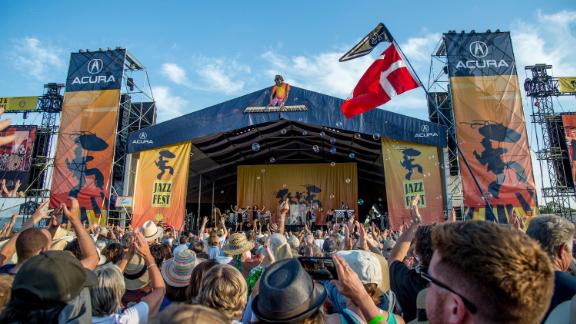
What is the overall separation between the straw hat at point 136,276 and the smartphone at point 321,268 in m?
1.85

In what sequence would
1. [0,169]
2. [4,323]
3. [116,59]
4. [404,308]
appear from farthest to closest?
1. [0,169]
2. [116,59]
3. [404,308]
4. [4,323]

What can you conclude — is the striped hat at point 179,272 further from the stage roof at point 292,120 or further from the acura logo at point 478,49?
the acura logo at point 478,49

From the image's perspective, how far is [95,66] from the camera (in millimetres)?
16734

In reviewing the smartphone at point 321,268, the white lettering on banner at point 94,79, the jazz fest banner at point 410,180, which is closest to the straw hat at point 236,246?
the smartphone at point 321,268

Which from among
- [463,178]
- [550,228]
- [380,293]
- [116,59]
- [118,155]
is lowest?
[380,293]

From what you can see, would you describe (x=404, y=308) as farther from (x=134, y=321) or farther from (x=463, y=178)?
(x=463, y=178)

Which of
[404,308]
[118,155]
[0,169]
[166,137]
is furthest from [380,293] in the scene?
[0,169]

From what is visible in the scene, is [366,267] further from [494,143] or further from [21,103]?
[21,103]

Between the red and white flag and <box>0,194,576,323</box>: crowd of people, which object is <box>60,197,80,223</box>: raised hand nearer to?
<box>0,194,576,323</box>: crowd of people

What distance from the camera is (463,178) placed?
1332 centimetres

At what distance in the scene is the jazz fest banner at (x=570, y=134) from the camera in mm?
17547

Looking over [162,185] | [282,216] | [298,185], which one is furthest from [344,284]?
[298,185]

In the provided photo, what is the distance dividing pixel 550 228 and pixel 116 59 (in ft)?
59.2

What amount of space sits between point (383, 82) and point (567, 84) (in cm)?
1821
